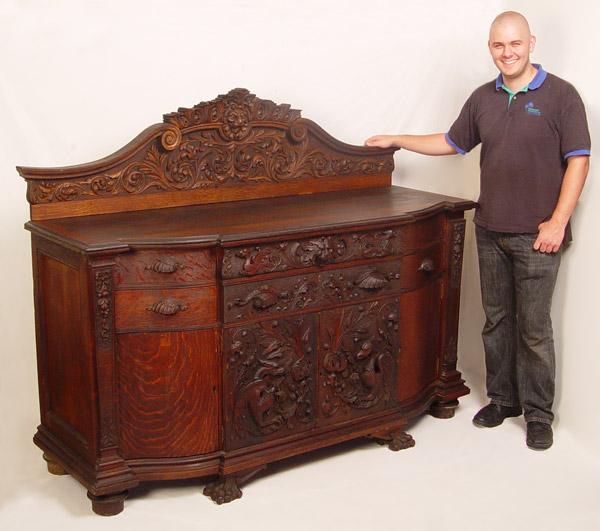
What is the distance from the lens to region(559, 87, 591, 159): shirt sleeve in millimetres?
3641

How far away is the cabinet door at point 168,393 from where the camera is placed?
3.25 meters

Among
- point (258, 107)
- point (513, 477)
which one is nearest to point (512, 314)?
point (513, 477)

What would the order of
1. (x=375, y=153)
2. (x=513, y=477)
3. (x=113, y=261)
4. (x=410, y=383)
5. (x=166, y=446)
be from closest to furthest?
(x=113, y=261)
(x=166, y=446)
(x=513, y=477)
(x=410, y=383)
(x=375, y=153)

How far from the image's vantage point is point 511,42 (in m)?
3.67

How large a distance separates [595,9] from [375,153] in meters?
1.02

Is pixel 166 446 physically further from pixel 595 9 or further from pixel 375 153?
pixel 595 9

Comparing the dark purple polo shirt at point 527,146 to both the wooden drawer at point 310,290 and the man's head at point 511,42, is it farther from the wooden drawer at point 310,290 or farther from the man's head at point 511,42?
the wooden drawer at point 310,290

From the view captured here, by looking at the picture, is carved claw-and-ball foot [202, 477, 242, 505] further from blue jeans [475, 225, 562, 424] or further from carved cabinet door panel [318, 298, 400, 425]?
blue jeans [475, 225, 562, 424]

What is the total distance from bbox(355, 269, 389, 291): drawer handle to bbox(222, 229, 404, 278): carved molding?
2.5 inches


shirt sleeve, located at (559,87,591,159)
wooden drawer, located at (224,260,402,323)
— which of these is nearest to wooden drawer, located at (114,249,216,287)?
wooden drawer, located at (224,260,402,323)

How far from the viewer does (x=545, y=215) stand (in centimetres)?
377

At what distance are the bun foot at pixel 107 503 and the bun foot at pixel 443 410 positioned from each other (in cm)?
142

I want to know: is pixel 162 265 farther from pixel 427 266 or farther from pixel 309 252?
pixel 427 266

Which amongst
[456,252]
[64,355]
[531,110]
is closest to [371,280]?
[456,252]
